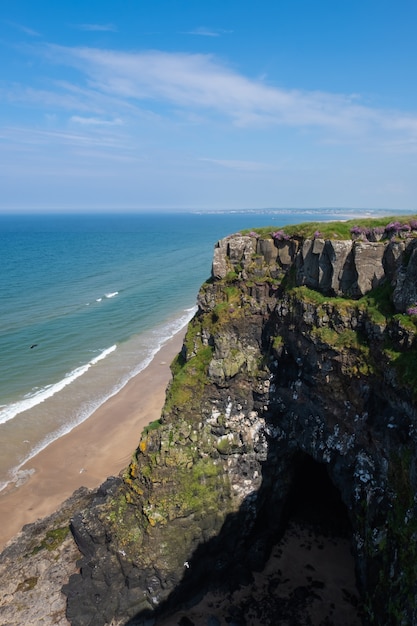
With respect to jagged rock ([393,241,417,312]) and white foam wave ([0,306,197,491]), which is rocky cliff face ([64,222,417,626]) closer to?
jagged rock ([393,241,417,312])

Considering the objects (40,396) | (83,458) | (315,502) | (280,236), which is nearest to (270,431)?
(315,502)

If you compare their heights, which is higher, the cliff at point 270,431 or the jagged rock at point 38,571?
the cliff at point 270,431

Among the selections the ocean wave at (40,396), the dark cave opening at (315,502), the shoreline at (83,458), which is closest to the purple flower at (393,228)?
the dark cave opening at (315,502)

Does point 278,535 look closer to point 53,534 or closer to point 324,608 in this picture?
point 324,608

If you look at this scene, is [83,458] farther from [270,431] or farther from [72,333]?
[72,333]

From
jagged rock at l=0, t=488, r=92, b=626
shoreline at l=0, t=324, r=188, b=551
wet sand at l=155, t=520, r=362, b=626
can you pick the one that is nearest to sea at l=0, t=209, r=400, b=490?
shoreline at l=0, t=324, r=188, b=551

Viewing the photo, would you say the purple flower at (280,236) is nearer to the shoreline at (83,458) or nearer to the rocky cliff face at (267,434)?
the rocky cliff face at (267,434)
